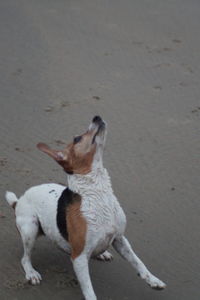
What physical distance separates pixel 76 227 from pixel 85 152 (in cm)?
59

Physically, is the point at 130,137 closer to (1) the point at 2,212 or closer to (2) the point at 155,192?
(2) the point at 155,192

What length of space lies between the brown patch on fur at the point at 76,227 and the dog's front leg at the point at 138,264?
0.38 meters

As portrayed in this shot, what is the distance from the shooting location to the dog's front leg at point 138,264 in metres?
5.62

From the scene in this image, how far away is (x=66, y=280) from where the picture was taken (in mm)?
6000

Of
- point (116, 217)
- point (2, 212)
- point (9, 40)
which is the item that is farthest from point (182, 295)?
point (9, 40)

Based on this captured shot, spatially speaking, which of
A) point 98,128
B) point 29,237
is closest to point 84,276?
point 29,237

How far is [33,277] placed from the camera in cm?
597

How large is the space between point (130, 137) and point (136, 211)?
190 centimetres

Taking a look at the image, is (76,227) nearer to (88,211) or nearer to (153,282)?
(88,211)

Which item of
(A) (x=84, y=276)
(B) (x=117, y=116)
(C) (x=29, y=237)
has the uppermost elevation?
(A) (x=84, y=276)

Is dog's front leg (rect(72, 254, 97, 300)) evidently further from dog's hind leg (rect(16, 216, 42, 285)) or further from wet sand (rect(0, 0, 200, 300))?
dog's hind leg (rect(16, 216, 42, 285))

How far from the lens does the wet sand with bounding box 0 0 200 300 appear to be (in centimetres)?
623

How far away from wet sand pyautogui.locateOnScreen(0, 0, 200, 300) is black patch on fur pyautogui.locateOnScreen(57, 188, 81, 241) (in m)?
0.53

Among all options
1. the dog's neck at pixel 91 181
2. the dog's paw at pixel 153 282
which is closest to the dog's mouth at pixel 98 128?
the dog's neck at pixel 91 181
